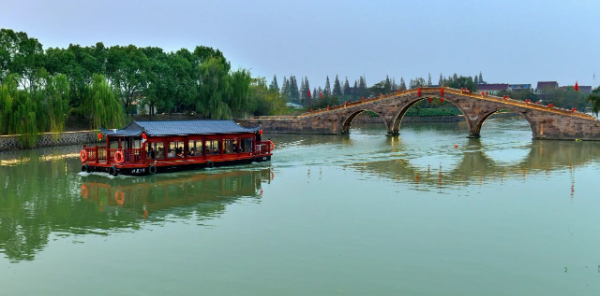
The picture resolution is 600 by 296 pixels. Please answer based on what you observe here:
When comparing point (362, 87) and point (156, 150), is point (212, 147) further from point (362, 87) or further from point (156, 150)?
point (362, 87)

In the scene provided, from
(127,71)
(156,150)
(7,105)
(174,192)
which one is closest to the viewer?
(174,192)

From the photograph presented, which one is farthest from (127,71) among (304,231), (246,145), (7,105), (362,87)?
(362,87)

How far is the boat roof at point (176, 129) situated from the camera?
28.8 m

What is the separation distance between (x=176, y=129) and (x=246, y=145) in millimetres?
4787

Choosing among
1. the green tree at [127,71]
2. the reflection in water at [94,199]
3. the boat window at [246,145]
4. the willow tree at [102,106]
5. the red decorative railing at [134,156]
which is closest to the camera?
the reflection in water at [94,199]

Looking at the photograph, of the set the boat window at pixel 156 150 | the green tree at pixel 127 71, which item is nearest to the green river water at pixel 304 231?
the boat window at pixel 156 150

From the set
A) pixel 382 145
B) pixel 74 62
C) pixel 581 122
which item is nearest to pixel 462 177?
pixel 382 145

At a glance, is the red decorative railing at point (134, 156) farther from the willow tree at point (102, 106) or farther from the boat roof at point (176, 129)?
the willow tree at point (102, 106)

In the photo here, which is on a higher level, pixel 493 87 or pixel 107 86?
pixel 493 87

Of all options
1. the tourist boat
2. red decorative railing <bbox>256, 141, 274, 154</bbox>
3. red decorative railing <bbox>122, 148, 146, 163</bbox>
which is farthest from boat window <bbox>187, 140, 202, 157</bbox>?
red decorative railing <bbox>256, 141, 274, 154</bbox>

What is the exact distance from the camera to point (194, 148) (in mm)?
30922

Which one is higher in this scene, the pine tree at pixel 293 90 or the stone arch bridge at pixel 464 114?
the pine tree at pixel 293 90

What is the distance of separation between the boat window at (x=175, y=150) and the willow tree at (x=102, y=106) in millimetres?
18469

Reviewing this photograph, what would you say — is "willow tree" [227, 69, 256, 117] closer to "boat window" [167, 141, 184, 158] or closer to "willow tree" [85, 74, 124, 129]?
"willow tree" [85, 74, 124, 129]
